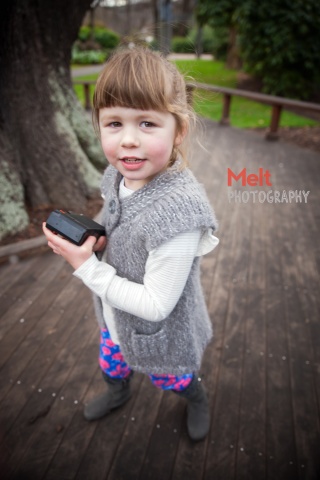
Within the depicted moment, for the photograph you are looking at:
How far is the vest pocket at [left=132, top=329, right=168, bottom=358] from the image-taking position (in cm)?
119

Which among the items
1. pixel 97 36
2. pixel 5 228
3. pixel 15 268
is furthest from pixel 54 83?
pixel 97 36

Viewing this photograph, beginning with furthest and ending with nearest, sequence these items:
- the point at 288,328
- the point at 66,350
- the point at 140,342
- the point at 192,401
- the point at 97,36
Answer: the point at 97,36, the point at 288,328, the point at 66,350, the point at 192,401, the point at 140,342

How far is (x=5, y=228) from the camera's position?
2.89 meters

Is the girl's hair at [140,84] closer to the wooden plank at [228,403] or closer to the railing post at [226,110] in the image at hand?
the wooden plank at [228,403]

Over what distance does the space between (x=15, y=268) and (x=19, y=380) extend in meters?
1.06

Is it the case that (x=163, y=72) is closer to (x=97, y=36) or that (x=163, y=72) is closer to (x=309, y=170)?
(x=309, y=170)

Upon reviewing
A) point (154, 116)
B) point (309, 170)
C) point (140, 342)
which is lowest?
point (309, 170)

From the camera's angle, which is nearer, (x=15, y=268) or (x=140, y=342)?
(x=140, y=342)

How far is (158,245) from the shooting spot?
0.94m

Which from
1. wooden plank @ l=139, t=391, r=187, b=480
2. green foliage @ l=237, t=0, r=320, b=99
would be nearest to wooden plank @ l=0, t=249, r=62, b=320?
wooden plank @ l=139, t=391, r=187, b=480

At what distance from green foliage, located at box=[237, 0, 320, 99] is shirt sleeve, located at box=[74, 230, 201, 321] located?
849 cm

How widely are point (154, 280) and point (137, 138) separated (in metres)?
0.38

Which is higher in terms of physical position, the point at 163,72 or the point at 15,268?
the point at 163,72

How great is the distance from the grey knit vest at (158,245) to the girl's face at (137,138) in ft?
0.32
